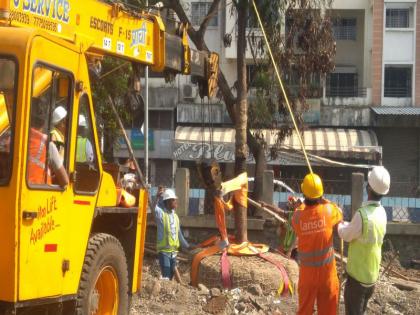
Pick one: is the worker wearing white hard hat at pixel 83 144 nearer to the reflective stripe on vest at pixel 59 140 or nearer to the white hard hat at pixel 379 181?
the reflective stripe on vest at pixel 59 140

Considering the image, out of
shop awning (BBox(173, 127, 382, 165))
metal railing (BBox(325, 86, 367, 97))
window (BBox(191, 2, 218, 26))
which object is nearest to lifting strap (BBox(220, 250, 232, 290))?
shop awning (BBox(173, 127, 382, 165))

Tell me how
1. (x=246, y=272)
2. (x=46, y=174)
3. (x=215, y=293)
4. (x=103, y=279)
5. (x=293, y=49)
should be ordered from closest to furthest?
(x=46, y=174), (x=103, y=279), (x=215, y=293), (x=246, y=272), (x=293, y=49)

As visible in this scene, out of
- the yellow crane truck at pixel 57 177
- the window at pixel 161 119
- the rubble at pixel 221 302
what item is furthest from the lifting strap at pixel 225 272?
the window at pixel 161 119

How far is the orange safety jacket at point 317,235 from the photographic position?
23.3 feet

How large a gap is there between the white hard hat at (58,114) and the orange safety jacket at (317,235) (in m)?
2.70

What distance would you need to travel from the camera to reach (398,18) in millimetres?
32406

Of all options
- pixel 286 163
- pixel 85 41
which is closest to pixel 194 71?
pixel 85 41

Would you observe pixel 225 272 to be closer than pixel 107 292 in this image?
No

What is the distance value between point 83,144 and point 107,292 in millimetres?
1456

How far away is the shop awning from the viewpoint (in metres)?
30.2

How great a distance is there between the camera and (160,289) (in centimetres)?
922

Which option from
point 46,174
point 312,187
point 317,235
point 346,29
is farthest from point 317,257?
point 346,29

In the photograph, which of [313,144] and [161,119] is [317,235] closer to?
[313,144]

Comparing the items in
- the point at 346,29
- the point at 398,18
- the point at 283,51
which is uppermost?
the point at 398,18
